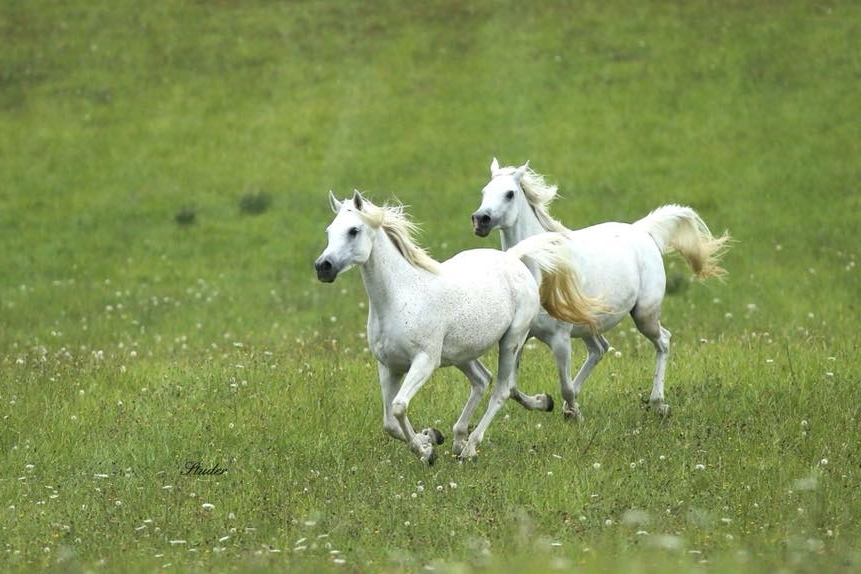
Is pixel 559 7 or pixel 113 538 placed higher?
pixel 559 7

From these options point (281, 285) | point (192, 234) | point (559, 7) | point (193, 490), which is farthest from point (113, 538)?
point (559, 7)

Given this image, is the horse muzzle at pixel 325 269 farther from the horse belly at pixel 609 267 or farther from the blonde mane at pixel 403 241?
Result: the horse belly at pixel 609 267

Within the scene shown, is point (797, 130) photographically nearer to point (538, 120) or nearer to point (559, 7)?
point (538, 120)

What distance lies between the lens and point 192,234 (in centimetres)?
2394

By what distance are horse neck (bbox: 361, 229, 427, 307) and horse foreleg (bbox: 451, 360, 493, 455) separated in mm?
950

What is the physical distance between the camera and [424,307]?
9.73 metres

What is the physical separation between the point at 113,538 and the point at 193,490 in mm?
1242

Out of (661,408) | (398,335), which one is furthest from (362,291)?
(398,335)

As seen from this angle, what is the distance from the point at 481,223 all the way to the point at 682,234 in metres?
2.72

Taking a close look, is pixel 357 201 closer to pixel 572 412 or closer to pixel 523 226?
pixel 523 226

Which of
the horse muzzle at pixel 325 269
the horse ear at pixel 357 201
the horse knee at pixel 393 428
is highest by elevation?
the horse ear at pixel 357 201

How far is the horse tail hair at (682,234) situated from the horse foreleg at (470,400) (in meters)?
2.81

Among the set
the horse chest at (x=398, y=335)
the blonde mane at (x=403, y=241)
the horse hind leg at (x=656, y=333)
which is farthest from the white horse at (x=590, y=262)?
the horse chest at (x=398, y=335)

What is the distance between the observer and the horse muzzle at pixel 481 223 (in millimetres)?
11047
